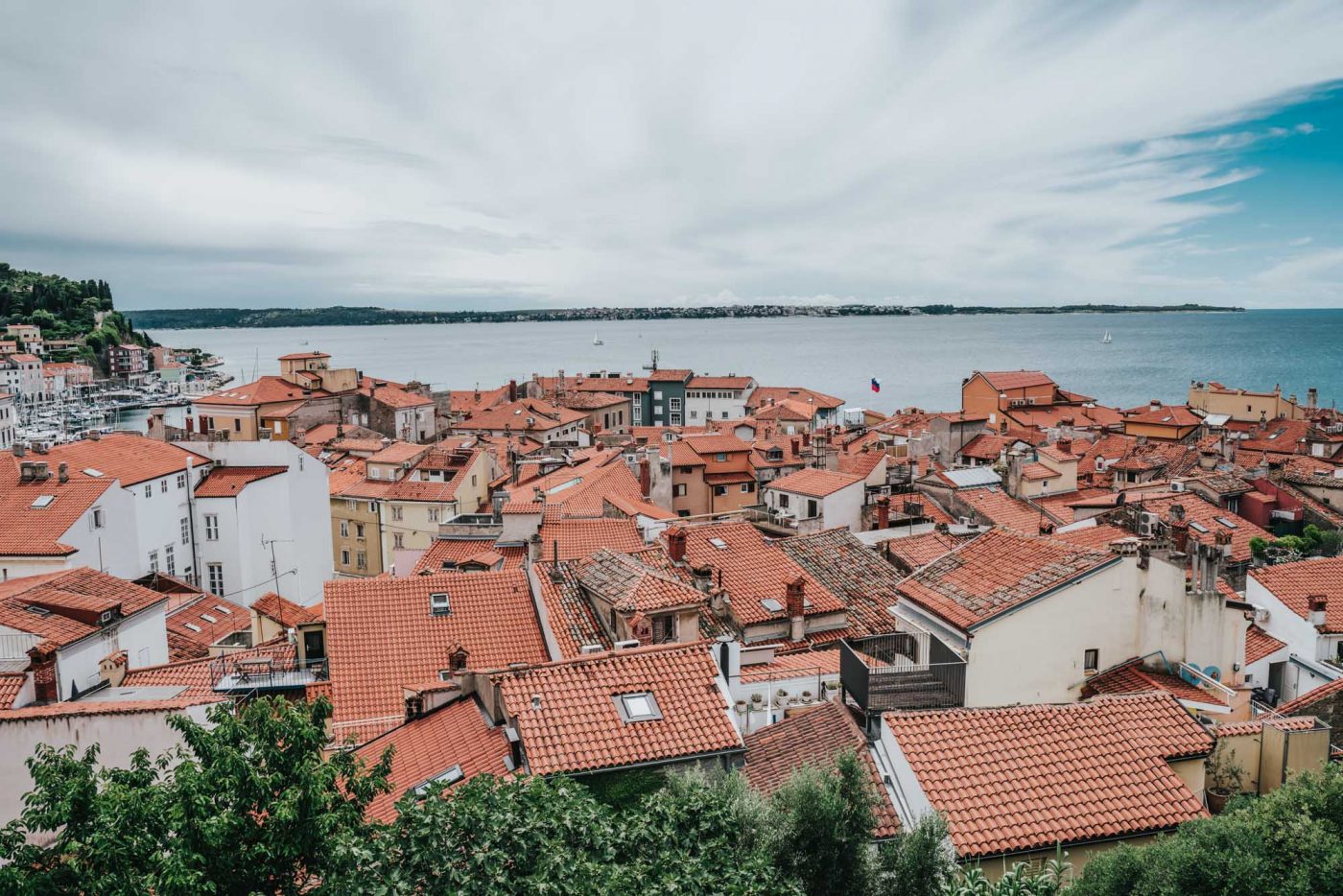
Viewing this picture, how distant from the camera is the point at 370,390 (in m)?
80.1

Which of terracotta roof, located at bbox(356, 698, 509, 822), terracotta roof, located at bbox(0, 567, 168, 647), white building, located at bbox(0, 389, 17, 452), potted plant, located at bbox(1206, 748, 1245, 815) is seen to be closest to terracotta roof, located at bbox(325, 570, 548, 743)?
terracotta roof, located at bbox(356, 698, 509, 822)

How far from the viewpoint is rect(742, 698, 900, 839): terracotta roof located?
12406mm

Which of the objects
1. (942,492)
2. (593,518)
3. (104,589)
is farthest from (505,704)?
(942,492)

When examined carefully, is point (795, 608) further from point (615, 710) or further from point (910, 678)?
point (615, 710)

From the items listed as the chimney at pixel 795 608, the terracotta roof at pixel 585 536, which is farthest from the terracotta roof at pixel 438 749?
the terracotta roof at pixel 585 536

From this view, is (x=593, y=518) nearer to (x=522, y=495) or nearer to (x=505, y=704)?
(x=522, y=495)

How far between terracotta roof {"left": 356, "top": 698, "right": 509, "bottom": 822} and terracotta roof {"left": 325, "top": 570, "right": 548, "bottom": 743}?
5.77ft

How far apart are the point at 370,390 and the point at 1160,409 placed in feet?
215

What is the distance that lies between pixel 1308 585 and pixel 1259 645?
3559 mm

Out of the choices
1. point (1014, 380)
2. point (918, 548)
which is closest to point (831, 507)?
point (918, 548)

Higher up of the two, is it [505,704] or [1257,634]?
[505,704]

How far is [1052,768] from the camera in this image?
12156mm

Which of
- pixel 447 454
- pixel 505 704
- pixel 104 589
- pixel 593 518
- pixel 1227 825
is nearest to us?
pixel 1227 825

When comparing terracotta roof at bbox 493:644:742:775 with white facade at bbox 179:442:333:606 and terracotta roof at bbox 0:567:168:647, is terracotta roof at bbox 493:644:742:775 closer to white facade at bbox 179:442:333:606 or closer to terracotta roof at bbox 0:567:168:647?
terracotta roof at bbox 0:567:168:647
